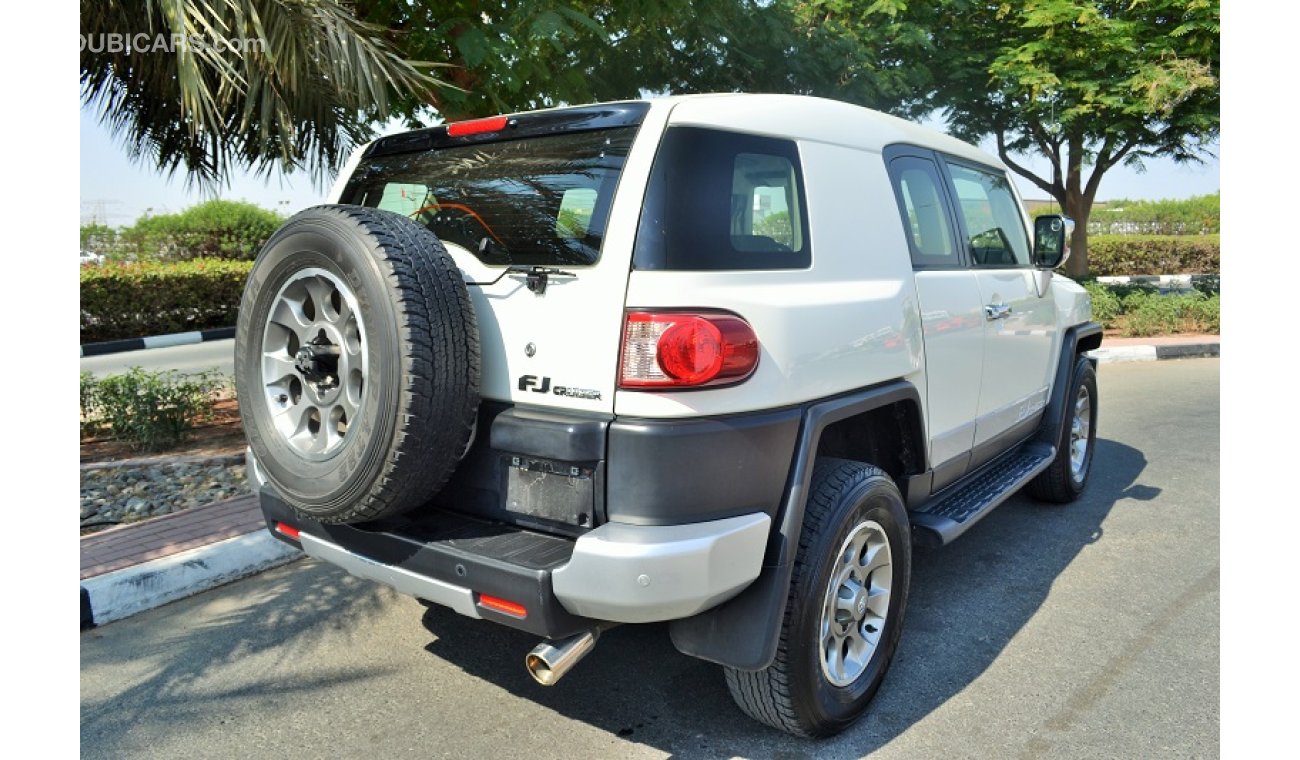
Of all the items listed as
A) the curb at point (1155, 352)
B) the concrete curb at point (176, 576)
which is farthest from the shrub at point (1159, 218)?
the concrete curb at point (176, 576)

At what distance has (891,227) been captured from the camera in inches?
125

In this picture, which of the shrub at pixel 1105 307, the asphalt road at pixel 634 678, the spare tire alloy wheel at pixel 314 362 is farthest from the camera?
the shrub at pixel 1105 307

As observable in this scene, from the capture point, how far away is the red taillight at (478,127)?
290 cm

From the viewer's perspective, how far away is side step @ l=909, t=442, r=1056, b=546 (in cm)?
340

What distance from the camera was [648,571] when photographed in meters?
2.28

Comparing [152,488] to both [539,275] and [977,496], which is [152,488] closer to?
[539,275]

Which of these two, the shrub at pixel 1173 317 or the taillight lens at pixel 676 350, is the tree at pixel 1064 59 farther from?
the taillight lens at pixel 676 350

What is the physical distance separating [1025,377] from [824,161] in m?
2.01

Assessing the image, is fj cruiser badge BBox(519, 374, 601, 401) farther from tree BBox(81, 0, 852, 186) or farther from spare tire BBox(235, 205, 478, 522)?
tree BBox(81, 0, 852, 186)

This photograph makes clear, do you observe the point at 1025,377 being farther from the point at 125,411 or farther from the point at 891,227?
the point at 125,411

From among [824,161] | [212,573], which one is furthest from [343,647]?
[824,161]

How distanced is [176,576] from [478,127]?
239cm

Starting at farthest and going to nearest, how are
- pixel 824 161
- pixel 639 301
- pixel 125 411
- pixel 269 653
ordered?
pixel 125 411
pixel 269 653
pixel 824 161
pixel 639 301

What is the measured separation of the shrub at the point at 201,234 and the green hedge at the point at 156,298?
11.9 ft
